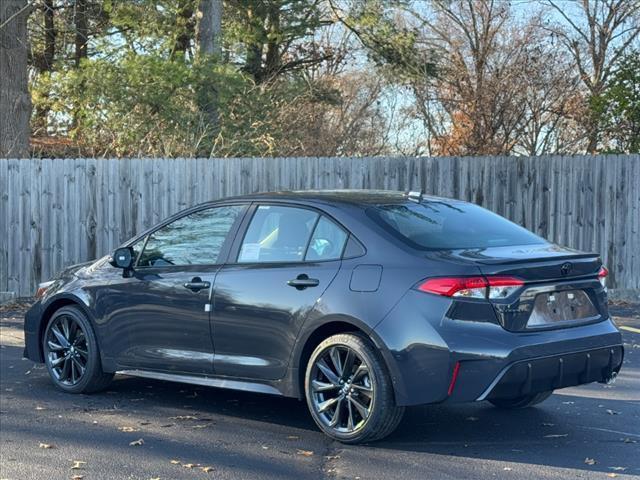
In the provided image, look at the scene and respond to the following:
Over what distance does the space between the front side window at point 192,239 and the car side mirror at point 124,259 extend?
0.09 meters

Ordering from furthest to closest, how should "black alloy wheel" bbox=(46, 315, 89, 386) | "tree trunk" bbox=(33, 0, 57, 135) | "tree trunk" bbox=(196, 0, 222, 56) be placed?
"tree trunk" bbox=(33, 0, 57, 135), "tree trunk" bbox=(196, 0, 222, 56), "black alloy wheel" bbox=(46, 315, 89, 386)

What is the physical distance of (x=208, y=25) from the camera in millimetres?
20500

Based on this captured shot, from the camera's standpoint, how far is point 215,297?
6.84 metres

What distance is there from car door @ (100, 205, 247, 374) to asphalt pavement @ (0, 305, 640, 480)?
445mm

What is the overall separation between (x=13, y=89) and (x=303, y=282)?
12.2 meters

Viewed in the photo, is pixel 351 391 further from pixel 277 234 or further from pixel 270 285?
pixel 277 234

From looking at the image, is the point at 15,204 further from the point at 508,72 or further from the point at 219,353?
the point at 508,72

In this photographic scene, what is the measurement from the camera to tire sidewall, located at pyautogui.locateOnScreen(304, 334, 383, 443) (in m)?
5.95

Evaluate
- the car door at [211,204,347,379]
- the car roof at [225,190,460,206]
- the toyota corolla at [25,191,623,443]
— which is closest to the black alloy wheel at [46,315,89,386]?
the toyota corolla at [25,191,623,443]

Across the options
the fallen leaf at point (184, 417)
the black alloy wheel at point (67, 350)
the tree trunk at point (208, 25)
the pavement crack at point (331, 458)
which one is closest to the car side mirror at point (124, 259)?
the black alloy wheel at point (67, 350)

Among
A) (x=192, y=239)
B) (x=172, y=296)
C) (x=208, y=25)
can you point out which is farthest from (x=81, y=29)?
(x=172, y=296)

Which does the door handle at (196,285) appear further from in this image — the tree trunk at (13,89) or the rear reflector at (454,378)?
the tree trunk at (13,89)

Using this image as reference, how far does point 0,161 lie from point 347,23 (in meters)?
10.0

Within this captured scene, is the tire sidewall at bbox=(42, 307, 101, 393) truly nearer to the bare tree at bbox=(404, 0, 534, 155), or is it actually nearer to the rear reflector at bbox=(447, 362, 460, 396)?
the rear reflector at bbox=(447, 362, 460, 396)
